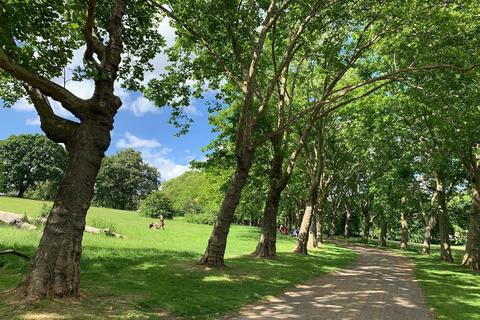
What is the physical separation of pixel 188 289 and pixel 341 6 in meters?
11.8

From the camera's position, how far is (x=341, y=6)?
53.1 feet

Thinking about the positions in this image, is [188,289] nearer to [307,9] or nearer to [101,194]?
[307,9]

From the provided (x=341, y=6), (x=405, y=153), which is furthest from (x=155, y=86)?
(x=405, y=153)

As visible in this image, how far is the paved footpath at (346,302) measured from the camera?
9891mm

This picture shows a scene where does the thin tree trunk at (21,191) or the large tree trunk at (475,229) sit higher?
the thin tree trunk at (21,191)

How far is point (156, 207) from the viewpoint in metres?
63.8

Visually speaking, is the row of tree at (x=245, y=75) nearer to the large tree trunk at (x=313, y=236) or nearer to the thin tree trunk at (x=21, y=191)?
the large tree trunk at (x=313, y=236)

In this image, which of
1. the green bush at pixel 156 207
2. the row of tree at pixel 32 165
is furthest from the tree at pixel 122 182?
the green bush at pixel 156 207

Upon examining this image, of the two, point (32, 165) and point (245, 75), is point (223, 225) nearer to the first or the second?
point (245, 75)

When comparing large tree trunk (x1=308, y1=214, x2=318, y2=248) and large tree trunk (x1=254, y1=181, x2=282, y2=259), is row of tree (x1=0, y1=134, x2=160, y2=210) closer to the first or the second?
large tree trunk (x1=308, y1=214, x2=318, y2=248)

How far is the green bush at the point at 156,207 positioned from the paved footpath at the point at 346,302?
162 feet

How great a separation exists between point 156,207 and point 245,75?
48453mm

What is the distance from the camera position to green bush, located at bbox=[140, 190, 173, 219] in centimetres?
6342

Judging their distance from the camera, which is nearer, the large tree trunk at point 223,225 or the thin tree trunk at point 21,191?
the large tree trunk at point 223,225
